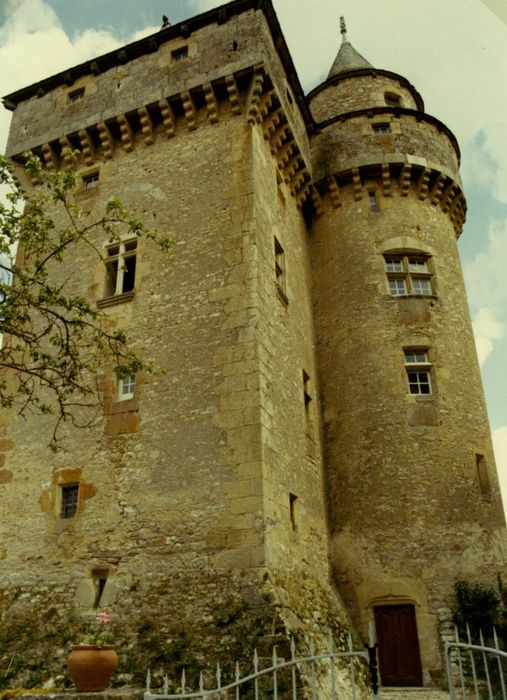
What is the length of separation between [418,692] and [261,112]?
38.0 feet

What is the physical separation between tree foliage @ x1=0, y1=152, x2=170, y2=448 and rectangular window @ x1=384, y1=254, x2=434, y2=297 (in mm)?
6314

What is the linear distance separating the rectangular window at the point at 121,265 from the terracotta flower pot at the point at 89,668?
7.49m

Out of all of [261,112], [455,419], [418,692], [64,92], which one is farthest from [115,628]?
[64,92]

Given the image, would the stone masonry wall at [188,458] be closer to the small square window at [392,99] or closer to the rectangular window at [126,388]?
the rectangular window at [126,388]

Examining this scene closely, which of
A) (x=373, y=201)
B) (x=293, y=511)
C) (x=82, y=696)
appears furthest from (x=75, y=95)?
(x=82, y=696)

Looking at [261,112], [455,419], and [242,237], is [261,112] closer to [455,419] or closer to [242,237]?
[242,237]

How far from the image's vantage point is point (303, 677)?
Result: 318 inches

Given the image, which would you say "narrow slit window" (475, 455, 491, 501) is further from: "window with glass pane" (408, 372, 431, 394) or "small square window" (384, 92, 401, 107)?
"small square window" (384, 92, 401, 107)

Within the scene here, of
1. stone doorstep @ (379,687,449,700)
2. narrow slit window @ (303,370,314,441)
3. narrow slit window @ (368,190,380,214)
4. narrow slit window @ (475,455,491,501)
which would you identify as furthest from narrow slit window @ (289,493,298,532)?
narrow slit window @ (368,190,380,214)

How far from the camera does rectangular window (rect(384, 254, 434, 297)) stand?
15.0m

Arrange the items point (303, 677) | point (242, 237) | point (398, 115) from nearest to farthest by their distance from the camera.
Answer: point (303, 677), point (242, 237), point (398, 115)

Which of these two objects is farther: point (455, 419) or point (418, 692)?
point (455, 419)

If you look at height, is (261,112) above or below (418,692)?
above

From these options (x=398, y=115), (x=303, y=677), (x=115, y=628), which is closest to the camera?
(x=303, y=677)
